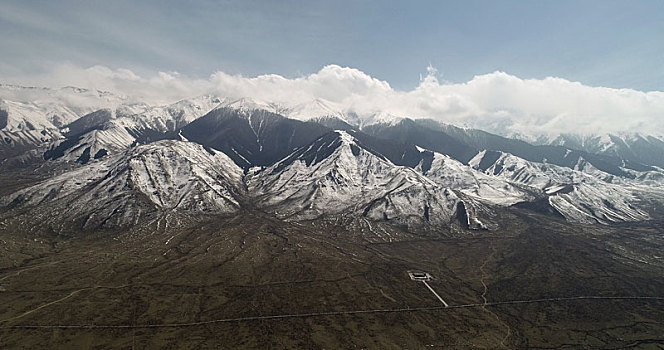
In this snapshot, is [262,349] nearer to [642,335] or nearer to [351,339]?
[351,339]

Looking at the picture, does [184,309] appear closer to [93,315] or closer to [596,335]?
[93,315]

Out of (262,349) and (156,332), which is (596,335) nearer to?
(262,349)

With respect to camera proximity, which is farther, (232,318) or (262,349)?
(232,318)

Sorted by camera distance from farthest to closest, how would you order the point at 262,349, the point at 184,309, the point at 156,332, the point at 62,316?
the point at 184,309
the point at 62,316
the point at 156,332
the point at 262,349

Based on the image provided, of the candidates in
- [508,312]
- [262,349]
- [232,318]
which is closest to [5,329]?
[232,318]

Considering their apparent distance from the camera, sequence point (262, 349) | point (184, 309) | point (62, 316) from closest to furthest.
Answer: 1. point (262, 349)
2. point (62, 316)
3. point (184, 309)

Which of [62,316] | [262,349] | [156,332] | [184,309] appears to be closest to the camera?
[262,349]

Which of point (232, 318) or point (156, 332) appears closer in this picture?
point (156, 332)

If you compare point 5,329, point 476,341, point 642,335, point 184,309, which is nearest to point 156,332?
point 184,309
